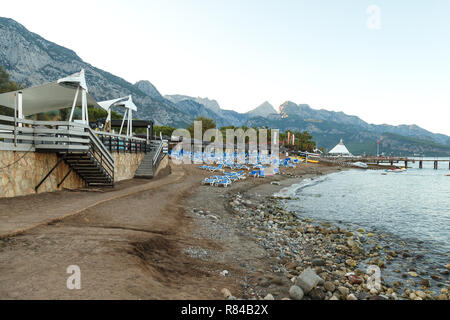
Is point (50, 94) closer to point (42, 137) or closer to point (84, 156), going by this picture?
point (42, 137)

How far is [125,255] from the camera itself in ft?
Result: 18.2

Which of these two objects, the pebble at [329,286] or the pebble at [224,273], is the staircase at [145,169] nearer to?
the pebble at [224,273]

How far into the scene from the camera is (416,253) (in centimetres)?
1039

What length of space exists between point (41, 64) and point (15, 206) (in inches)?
6942

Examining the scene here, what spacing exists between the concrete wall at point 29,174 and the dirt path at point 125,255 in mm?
777

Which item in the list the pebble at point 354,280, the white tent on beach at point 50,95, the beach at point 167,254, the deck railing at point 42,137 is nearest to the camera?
the beach at point 167,254

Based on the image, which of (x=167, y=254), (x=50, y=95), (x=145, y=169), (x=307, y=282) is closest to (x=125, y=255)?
(x=167, y=254)

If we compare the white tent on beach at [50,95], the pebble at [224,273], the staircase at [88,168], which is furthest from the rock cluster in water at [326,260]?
the white tent on beach at [50,95]

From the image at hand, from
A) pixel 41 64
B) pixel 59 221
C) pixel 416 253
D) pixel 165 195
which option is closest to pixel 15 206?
pixel 59 221

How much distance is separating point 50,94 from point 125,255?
1318 centimetres

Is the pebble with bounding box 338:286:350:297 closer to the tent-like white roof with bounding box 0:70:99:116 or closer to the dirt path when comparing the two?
the dirt path

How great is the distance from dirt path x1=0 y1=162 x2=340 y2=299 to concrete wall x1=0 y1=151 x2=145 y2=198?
0.78m

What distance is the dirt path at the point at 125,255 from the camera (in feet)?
13.7

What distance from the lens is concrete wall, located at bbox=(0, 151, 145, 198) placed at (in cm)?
1016
